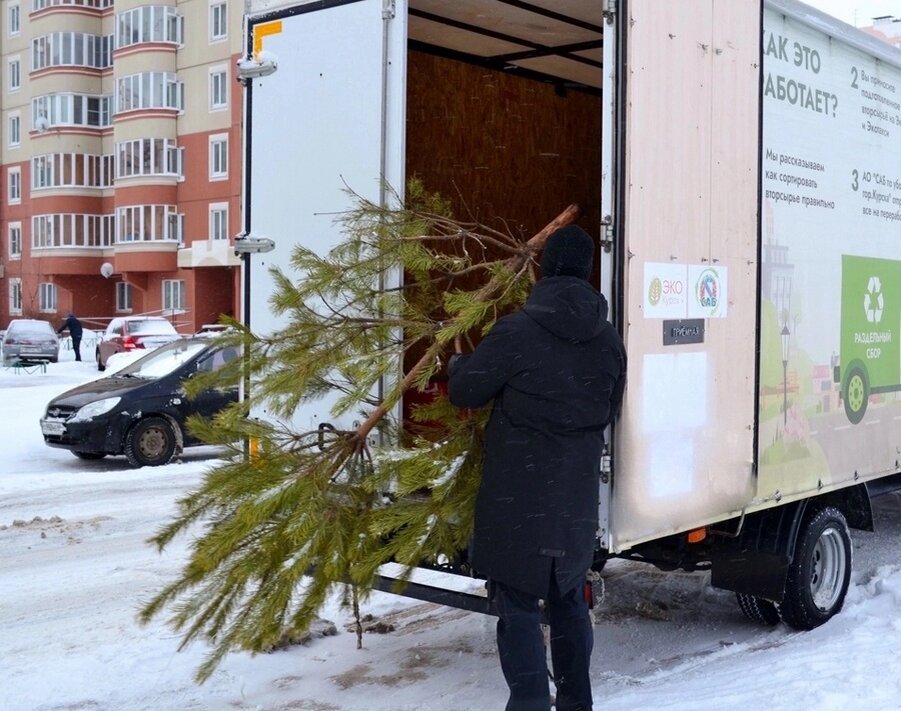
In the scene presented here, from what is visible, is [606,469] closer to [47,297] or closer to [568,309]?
[568,309]

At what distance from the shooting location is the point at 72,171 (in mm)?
52406

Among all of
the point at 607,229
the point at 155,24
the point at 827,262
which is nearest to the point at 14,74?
the point at 155,24

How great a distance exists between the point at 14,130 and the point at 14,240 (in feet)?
17.7

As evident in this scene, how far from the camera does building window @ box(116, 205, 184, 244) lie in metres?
47.1

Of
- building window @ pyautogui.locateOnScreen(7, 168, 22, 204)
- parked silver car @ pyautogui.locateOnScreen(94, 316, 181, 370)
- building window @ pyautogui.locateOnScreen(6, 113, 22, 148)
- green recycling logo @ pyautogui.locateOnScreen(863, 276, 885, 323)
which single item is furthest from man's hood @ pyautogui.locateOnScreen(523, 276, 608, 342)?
building window @ pyautogui.locateOnScreen(6, 113, 22, 148)

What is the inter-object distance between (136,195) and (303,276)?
145 feet

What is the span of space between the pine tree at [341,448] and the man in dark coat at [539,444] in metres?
0.28

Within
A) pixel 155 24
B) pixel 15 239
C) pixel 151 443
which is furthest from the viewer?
pixel 15 239

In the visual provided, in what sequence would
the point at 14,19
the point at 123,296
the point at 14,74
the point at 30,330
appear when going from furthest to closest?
the point at 14,74 < the point at 14,19 < the point at 123,296 < the point at 30,330

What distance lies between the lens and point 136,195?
47531 millimetres

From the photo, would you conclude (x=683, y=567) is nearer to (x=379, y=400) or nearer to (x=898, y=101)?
(x=379, y=400)

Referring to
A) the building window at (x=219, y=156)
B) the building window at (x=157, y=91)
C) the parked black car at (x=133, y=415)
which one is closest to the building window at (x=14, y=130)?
the building window at (x=157, y=91)

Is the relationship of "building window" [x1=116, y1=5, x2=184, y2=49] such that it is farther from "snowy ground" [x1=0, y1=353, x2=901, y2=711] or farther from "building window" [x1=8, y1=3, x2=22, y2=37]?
"snowy ground" [x1=0, y1=353, x2=901, y2=711]

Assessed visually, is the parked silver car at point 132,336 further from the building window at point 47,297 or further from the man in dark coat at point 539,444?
the man in dark coat at point 539,444
